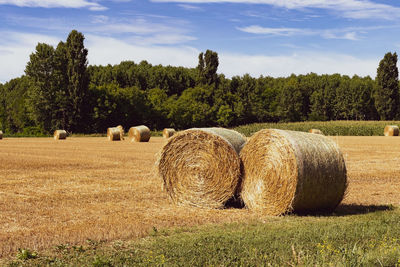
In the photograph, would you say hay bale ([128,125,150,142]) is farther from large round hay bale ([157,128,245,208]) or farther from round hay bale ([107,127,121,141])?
large round hay bale ([157,128,245,208])

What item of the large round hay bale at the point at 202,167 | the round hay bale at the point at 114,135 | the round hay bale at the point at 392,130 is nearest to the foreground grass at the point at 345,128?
the round hay bale at the point at 392,130

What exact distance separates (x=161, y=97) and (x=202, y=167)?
79.7m

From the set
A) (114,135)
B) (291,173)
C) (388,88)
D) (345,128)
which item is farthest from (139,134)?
(388,88)

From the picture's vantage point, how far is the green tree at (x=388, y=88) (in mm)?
79375

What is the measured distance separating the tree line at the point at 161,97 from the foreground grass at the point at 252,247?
58.4 meters

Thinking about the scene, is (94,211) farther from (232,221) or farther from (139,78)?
(139,78)

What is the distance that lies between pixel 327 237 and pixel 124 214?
14.6 feet

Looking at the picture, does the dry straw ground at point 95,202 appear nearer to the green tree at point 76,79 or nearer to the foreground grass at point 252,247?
the foreground grass at point 252,247

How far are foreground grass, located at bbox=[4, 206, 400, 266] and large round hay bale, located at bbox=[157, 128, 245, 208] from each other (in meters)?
2.10

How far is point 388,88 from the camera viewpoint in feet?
263

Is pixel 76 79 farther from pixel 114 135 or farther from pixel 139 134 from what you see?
pixel 139 134

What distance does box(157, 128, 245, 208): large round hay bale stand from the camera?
37.8 ft

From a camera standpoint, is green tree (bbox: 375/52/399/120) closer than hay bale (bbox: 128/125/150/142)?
No

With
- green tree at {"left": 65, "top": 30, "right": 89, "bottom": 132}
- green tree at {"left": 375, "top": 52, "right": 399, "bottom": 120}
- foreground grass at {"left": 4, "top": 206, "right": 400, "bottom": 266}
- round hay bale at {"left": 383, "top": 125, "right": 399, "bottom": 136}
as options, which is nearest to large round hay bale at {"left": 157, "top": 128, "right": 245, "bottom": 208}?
foreground grass at {"left": 4, "top": 206, "right": 400, "bottom": 266}
